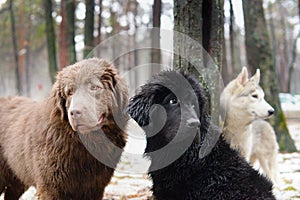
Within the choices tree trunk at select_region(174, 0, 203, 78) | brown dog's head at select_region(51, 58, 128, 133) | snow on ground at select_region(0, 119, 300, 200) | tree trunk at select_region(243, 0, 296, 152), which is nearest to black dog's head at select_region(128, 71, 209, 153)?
brown dog's head at select_region(51, 58, 128, 133)

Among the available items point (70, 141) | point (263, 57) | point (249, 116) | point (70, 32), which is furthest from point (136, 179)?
point (70, 32)

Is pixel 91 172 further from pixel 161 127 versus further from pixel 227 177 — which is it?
pixel 227 177

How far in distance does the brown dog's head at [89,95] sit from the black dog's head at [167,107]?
0.24 meters

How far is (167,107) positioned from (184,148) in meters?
0.46

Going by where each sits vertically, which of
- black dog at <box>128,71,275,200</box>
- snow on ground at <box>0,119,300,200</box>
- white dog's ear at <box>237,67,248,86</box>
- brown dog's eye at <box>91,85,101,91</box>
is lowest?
snow on ground at <box>0,119,300,200</box>

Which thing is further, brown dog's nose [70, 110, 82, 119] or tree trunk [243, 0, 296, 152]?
tree trunk [243, 0, 296, 152]

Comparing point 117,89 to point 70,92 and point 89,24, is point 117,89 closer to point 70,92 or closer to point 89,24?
point 70,92

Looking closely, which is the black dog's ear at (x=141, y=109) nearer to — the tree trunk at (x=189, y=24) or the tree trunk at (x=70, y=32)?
the tree trunk at (x=189, y=24)

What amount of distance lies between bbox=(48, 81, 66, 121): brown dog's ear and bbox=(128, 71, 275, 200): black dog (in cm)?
69

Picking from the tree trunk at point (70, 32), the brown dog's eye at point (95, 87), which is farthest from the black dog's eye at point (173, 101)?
the tree trunk at point (70, 32)

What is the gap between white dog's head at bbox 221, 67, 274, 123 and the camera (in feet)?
25.4

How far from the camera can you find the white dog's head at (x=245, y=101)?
25.4 ft

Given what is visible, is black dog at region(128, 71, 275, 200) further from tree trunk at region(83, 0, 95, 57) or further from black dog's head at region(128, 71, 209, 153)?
tree trunk at region(83, 0, 95, 57)

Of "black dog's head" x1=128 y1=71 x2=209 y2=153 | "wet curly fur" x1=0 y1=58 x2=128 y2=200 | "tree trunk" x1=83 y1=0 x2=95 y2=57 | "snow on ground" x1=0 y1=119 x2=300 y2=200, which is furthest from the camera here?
"tree trunk" x1=83 y1=0 x2=95 y2=57
